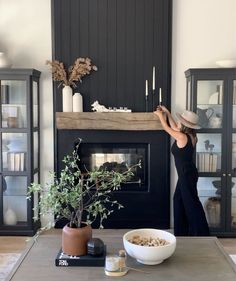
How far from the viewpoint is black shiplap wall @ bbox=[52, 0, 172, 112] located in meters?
4.63

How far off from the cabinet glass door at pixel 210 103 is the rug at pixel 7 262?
240 centimetres

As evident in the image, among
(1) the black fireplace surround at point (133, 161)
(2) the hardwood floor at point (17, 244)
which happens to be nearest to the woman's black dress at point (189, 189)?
(2) the hardwood floor at point (17, 244)

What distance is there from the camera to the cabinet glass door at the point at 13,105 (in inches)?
179

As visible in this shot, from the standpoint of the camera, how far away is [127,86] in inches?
184

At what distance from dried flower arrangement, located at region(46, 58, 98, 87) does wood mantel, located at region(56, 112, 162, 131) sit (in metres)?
0.39

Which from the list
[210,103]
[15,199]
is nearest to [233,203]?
[210,103]

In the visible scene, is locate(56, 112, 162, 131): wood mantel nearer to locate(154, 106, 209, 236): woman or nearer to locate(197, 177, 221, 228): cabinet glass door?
locate(154, 106, 209, 236): woman

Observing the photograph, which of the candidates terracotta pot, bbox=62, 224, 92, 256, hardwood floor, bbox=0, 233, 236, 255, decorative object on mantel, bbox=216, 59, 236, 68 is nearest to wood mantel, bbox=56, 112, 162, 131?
decorative object on mantel, bbox=216, 59, 236, 68

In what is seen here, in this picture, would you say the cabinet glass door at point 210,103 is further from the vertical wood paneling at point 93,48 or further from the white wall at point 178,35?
the vertical wood paneling at point 93,48

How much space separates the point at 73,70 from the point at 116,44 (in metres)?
0.58

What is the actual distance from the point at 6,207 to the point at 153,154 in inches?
70.7

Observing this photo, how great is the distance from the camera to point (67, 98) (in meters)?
4.61

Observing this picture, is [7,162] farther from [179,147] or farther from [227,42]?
[227,42]

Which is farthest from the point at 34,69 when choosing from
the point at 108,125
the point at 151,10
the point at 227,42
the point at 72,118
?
the point at 227,42
